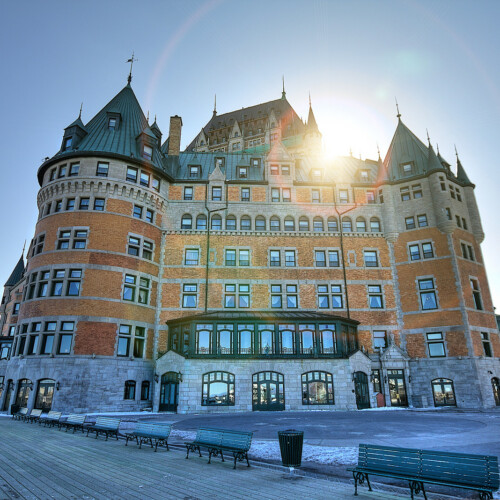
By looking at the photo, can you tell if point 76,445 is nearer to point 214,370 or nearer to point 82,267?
point 214,370

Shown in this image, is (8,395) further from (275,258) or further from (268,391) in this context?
(275,258)

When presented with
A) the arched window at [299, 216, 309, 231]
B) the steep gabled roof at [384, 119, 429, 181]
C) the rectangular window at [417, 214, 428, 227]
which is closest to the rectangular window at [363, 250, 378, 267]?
the rectangular window at [417, 214, 428, 227]

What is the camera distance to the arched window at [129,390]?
29.8 m

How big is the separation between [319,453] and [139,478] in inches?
222

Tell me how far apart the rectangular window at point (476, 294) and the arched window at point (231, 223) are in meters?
23.0

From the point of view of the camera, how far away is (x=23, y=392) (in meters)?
29.1

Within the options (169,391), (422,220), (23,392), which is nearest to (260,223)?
(422,220)

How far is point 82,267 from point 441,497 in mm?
29303

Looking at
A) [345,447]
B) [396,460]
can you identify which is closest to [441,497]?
[396,460]

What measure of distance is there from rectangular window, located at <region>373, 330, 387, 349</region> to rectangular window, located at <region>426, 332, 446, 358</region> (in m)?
3.66

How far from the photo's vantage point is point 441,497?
759cm

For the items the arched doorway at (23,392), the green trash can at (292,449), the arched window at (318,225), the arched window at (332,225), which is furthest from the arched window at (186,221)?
the green trash can at (292,449)

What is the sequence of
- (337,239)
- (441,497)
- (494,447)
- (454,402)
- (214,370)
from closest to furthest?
1. (441,497)
2. (494,447)
3. (214,370)
4. (454,402)
5. (337,239)

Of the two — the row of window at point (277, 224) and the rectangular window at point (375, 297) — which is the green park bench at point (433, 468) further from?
the row of window at point (277, 224)
